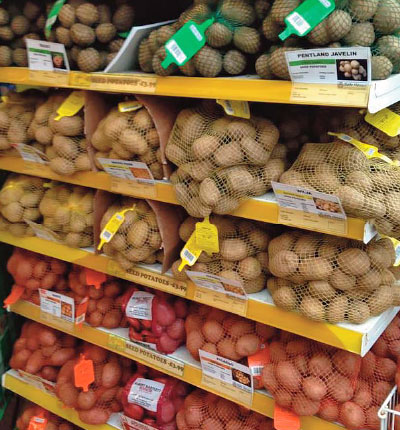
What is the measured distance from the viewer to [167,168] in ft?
5.89

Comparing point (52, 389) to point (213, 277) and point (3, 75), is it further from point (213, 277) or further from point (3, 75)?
point (3, 75)

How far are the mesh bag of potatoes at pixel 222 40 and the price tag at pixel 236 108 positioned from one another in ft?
0.33

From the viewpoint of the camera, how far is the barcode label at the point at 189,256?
5.74 feet

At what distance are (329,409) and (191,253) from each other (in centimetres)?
71

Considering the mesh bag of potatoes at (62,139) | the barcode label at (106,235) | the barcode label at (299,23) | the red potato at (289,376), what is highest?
the barcode label at (299,23)

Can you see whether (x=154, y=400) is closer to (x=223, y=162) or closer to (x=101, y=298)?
(x=101, y=298)

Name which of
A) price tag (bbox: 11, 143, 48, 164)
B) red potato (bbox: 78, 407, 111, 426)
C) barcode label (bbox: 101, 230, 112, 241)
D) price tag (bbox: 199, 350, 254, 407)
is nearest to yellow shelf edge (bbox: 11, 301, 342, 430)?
price tag (bbox: 199, 350, 254, 407)

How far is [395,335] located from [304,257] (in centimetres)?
58

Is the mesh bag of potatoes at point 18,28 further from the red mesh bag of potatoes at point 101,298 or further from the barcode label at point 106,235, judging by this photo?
the red mesh bag of potatoes at point 101,298

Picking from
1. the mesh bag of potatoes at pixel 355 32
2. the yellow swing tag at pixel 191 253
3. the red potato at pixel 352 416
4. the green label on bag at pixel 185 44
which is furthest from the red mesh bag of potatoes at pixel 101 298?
the mesh bag of potatoes at pixel 355 32

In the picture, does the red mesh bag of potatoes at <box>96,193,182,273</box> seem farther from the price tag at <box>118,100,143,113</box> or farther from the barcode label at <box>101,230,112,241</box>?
the price tag at <box>118,100,143,113</box>

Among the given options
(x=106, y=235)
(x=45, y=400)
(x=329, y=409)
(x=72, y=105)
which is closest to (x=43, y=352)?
(x=45, y=400)

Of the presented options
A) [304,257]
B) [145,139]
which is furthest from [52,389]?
[304,257]

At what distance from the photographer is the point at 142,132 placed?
1800mm
